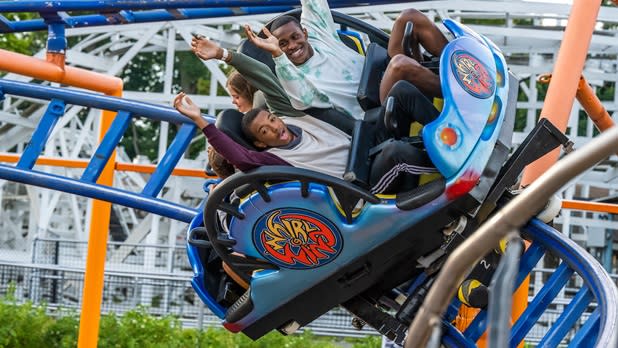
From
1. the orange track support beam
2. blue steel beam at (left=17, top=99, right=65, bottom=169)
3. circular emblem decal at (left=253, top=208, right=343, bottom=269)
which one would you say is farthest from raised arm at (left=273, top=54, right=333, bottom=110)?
the orange track support beam

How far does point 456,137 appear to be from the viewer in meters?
2.44

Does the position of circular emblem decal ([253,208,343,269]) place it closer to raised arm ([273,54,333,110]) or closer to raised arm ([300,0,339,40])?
raised arm ([273,54,333,110])

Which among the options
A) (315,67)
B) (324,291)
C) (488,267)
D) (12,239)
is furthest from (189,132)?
(12,239)

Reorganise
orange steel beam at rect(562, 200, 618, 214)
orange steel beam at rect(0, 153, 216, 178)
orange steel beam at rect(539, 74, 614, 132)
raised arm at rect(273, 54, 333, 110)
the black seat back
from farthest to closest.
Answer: orange steel beam at rect(0, 153, 216, 178), orange steel beam at rect(562, 200, 618, 214), orange steel beam at rect(539, 74, 614, 132), the black seat back, raised arm at rect(273, 54, 333, 110)

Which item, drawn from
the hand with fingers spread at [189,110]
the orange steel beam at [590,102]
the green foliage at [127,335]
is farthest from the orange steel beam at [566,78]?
the green foliage at [127,335]

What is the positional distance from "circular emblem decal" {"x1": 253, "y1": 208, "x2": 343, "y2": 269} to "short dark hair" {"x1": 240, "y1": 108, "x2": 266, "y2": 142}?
0.24 m

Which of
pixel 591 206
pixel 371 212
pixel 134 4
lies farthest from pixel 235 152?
pixel 591 206

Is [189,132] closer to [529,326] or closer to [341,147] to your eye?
[341,147]

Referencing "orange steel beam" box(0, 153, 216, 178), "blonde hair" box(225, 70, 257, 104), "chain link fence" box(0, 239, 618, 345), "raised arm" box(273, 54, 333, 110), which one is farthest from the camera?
"chain link fence" box(0, 239, 618, 345)

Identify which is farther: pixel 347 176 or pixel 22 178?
pixel 22 178

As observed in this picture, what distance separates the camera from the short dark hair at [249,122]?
8.70 ft

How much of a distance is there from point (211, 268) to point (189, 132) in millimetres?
769

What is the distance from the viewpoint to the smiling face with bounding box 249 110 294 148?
8.66 ft

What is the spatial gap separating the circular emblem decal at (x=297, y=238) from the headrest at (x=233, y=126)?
23 centimetres
